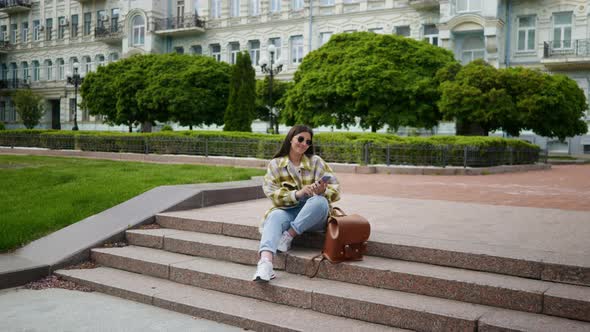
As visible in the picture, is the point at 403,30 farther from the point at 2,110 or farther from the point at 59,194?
the point at 2,110

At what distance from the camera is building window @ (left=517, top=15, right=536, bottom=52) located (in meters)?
34.8

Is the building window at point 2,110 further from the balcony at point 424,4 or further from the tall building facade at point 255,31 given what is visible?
the balcony at point 424,4

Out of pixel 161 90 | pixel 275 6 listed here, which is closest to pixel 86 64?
pixel 275 6

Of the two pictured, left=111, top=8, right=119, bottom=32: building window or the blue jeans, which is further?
left=111, top=8, right=119, bottom=32: building window

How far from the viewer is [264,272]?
198 inches

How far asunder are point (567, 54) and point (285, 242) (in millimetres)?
32552

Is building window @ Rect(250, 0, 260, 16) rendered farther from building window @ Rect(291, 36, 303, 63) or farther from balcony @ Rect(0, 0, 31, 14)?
balcony @ Rect(0, 0, 31, 14)

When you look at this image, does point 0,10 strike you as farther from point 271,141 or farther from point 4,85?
point 271,141

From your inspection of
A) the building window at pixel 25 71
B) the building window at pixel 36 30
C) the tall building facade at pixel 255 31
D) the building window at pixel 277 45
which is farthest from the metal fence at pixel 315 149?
the building window at pixel 36 30

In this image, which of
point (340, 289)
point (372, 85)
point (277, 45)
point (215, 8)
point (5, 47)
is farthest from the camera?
point (5, 47)

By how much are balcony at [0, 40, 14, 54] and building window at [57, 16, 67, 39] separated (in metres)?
7.54

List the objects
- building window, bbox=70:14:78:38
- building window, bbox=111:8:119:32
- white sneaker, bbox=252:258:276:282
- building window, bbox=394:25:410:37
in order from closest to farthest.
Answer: white sneaker, bbox=252:258:276:282, building window, bbox=394:25:410:37, building window, bbox=111:8:119:32, building window, bbox=70:14:78:38

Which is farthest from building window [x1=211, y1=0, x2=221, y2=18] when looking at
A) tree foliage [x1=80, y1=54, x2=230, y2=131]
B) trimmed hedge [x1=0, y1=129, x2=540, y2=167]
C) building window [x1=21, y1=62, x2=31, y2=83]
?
building window [x1=21, y1=62, x2=31, y2=83]

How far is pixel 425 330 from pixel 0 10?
64962mm
